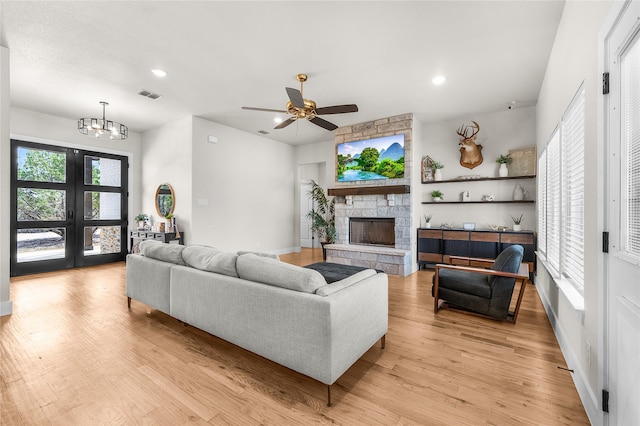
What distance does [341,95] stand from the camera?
14.0ft

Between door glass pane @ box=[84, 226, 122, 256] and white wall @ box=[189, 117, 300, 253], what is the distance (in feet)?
7.61

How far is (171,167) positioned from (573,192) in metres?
6.28

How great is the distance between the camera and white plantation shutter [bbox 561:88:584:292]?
196cm

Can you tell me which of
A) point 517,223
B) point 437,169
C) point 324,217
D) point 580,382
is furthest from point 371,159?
point 580,382

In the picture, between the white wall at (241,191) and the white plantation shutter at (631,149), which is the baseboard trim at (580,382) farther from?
the white wall at (241,191)

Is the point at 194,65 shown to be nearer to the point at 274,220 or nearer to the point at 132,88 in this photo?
the point at 132,88

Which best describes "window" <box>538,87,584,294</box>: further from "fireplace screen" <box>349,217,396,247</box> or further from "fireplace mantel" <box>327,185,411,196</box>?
"fireplace screen" <box>349,217,396,247</box>

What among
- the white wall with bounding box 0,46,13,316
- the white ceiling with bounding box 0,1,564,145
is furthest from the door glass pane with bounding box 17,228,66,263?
the white wall with bounding box 0,46,13,316

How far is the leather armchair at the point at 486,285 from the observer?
2.89 metres

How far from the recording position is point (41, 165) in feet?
17.1

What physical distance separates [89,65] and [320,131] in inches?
161

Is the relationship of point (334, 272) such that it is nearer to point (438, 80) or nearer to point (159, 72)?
point (438, 80)

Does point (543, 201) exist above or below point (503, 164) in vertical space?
below

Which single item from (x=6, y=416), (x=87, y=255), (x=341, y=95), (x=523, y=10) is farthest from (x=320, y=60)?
(x=87, y=255)
